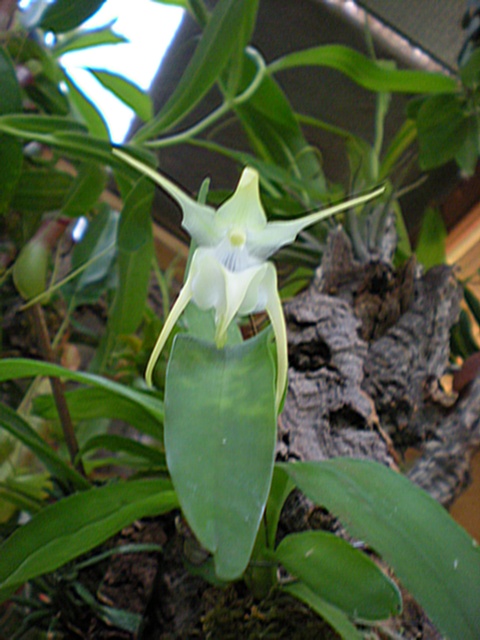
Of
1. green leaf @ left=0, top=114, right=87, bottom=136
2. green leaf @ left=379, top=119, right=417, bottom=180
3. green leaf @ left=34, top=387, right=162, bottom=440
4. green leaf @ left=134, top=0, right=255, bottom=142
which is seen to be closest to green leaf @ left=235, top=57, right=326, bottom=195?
green leaf @ left=379, top=119, right=417, bottom=180

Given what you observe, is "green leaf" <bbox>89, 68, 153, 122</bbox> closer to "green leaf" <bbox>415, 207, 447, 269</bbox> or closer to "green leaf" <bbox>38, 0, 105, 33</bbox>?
"green leaf" <bbox>38, 0, 105, 33</bbox>

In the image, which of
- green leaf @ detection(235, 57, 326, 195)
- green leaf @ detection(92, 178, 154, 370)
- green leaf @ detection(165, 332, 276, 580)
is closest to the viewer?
green leaf @ detection(165, 332, 276, 580)

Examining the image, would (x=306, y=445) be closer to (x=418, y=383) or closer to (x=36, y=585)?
(x=418, y=383)

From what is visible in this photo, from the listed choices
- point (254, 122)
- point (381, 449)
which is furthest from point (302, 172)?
point (381, 449)

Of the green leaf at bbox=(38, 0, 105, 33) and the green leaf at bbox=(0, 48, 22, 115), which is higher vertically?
the green leaf at bbox=(38, 0, 105, 33)

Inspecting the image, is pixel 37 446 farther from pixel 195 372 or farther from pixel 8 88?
pixel 8 88

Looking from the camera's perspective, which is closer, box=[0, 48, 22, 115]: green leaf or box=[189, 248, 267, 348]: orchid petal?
box=[189, 248, 267, 348]: orchid petal

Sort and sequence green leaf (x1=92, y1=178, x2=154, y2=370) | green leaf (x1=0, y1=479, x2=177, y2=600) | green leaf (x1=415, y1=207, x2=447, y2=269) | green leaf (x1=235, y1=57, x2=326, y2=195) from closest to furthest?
green leaf (x1=0, y1=479, x2=177, y2=600), green leaf (x1=92, y1=178, x2=154, y2=370), green leaf (x1=235, y1=57, x2=326, y2=195), green leaf (x1=415, y1=207, x2=447, y2=269)
